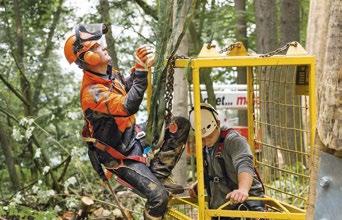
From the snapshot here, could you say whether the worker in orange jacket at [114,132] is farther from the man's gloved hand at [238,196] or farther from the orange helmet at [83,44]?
the man's gloved hand at [238,196]

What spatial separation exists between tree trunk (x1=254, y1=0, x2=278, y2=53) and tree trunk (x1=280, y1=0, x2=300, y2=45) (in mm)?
257

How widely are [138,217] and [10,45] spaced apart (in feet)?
13.6

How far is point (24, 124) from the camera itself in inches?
309

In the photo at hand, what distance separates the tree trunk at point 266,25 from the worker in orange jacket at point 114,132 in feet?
22.7

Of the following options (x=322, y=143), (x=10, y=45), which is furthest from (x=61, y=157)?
(x=322, y=143)

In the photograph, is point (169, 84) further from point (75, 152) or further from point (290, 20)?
point (290, 20)

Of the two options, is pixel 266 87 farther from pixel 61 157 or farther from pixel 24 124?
pixel 61 157

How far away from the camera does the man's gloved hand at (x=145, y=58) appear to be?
4793 mm

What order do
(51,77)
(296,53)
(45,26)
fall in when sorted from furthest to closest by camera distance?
(51,77), (45,26), (296,53)

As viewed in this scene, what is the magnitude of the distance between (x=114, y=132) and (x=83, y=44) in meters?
0.71

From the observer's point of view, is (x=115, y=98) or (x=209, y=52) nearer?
(x=209, y=52)

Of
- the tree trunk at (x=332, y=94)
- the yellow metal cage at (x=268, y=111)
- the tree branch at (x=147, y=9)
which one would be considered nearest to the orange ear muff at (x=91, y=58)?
the yellow metal cage at (x=268, y=111)

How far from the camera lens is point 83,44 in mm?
5113

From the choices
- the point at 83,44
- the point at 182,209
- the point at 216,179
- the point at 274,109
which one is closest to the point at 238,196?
the point at 216,179
